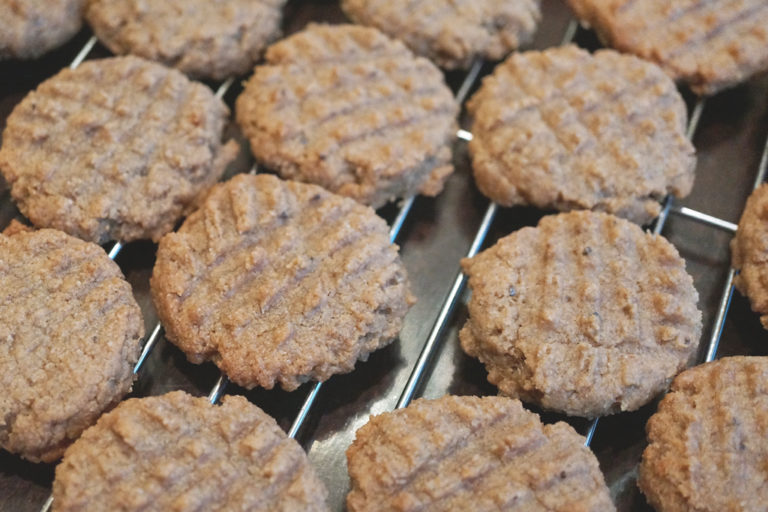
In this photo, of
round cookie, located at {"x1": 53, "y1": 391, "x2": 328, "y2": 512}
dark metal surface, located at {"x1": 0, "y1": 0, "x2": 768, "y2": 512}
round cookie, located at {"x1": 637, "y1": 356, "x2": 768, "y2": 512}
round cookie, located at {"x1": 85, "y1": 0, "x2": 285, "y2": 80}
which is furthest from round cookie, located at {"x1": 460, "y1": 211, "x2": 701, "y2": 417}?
round cookie, located at {"x1": 85, "y1": 0, "x2": 285, "y2": 80}

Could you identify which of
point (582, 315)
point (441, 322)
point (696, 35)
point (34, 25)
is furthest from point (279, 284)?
point (696, 35)

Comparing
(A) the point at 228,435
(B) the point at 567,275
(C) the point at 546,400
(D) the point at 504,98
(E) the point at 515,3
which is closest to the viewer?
(A) the point at 228,435

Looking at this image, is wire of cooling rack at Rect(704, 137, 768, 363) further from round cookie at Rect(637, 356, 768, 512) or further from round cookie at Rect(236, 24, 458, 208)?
round cookie at Rect(236, 24, 458, 208)

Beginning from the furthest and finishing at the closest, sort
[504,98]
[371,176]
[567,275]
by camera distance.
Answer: [504,98], [371,176], [567,275]

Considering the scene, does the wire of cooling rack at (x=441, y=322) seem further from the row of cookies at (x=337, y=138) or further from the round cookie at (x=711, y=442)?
the round cookie at (x=711, y=442)

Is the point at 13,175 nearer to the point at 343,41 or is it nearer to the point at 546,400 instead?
the point at 343,41

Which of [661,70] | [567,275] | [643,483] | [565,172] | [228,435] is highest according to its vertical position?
[661,70]

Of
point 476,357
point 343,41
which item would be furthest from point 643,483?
point 343,41
